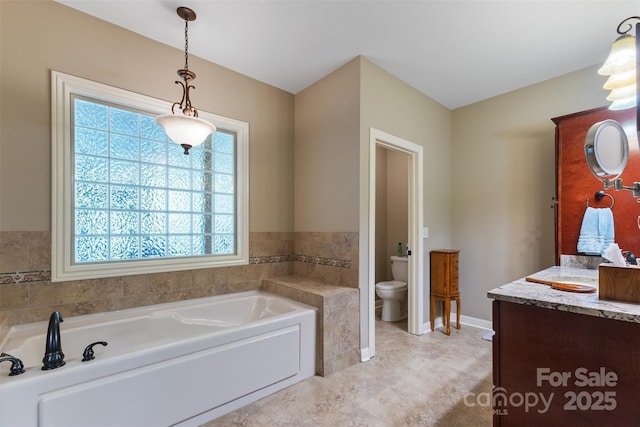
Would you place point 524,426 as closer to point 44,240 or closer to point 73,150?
point 44,240

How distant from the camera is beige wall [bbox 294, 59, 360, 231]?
257 centimetres

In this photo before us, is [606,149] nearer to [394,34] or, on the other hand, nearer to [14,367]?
[394,34]

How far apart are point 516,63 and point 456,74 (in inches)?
19.9

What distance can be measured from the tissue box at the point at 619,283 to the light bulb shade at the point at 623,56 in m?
1.11

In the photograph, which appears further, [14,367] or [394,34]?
[394,34]

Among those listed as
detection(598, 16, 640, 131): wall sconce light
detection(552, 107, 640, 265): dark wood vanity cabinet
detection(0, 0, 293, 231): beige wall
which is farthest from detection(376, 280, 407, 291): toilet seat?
detection(0, 0, 293, 231): beige wall

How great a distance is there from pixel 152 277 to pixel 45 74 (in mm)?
1605

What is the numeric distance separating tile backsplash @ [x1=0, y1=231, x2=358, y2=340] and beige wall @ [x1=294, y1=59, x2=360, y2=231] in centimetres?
20

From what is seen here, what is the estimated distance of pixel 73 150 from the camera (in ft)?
6.66

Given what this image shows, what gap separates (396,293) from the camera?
11.3 ft

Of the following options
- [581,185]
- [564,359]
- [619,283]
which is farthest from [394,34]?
[564,359]

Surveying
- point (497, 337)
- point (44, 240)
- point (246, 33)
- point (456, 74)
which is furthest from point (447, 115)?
point (44, 240)

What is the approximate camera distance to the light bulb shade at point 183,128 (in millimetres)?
1782

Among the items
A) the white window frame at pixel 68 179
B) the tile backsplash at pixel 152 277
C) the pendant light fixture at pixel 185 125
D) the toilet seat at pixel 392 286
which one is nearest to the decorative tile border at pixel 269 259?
the tile backsplash at pixel 152 277
